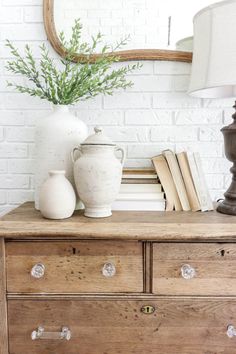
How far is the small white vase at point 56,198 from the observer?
0.91m

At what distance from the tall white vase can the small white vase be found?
0.10 meters

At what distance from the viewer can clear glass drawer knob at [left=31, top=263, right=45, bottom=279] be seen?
0.86 meters

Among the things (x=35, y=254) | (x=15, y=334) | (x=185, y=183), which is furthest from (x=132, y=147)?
(x=15, y=334)

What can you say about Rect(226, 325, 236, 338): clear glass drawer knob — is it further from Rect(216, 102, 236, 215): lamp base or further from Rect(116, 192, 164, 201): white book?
Rect(116, 192, 164, 201): white book

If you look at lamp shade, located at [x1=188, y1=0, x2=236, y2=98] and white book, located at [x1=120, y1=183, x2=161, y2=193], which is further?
white book, located at [x1=120, y1=183, x2=161, y2=193]

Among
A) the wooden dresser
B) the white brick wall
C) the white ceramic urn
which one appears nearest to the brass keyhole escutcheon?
the wooden dresser

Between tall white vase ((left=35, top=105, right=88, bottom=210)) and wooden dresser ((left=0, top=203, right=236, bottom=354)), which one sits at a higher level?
tall white vase ((left=35, top=105, right=88, bottom=210))

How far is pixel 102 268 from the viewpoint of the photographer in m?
0.86

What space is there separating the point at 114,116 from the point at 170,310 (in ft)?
2.57

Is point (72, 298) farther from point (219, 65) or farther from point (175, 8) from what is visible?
point (175, 8)

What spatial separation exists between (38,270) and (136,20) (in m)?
1.03

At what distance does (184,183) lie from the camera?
105cm

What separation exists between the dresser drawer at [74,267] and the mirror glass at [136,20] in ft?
2.79

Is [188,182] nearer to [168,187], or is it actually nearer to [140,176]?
[168,187]
